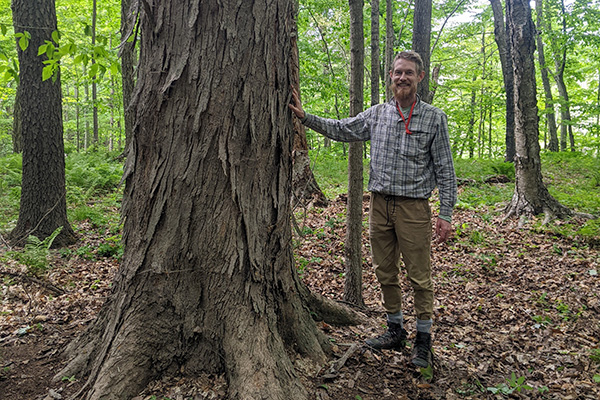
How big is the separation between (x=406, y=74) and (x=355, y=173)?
4.07ft

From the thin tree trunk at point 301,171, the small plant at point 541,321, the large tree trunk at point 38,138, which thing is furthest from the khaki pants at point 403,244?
the large tree trunk at point 38,138

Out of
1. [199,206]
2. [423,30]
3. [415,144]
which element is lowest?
[199,206]

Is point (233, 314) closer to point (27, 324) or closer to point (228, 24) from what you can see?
point (228, 24)

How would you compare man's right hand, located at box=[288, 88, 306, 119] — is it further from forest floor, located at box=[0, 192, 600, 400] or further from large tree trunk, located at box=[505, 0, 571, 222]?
large tree trunk, located at box=[505, 0, 571, 222]

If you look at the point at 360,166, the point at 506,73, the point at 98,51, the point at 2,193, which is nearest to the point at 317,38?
the point at 506,73

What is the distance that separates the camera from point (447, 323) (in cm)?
422

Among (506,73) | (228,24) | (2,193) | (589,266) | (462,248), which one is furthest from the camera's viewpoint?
(506,73)

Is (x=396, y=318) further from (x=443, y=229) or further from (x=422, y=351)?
(x=443, y=229)

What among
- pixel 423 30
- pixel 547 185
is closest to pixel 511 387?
pixel 423 30

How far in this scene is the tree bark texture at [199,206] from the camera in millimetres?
2422

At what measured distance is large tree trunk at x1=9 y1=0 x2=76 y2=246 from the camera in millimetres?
6031

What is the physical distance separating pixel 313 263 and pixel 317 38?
13.3 m

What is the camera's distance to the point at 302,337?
2.88m

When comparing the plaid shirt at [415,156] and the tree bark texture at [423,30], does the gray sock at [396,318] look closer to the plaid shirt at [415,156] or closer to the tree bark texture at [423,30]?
the plaid shirt at [415,156]
